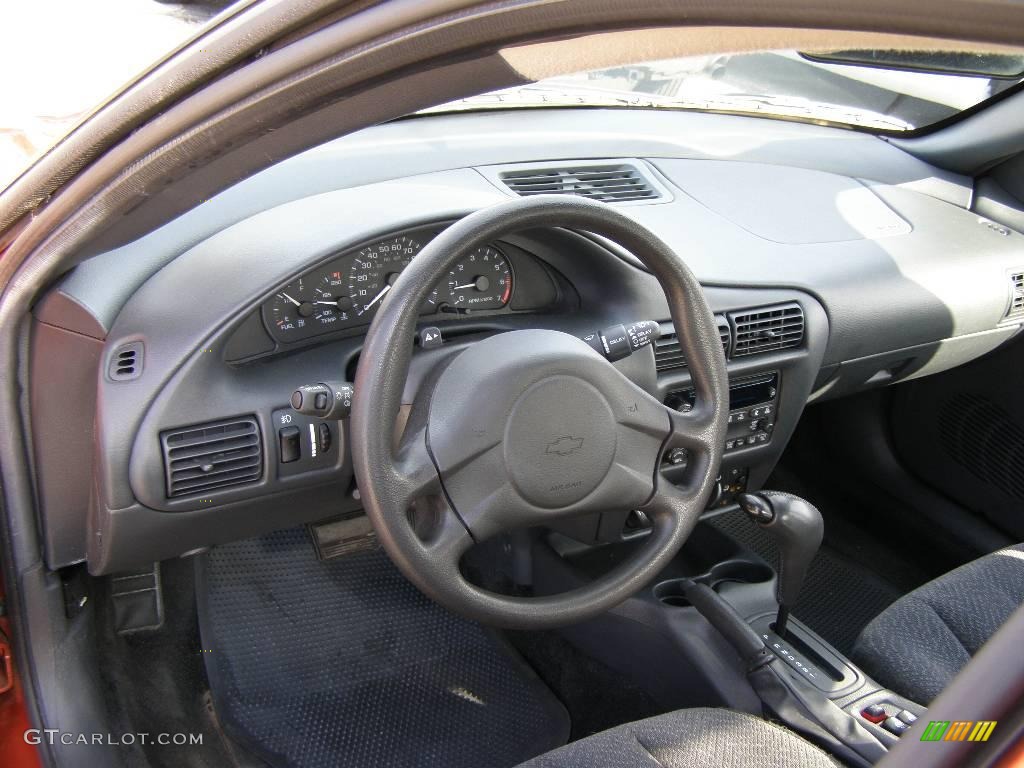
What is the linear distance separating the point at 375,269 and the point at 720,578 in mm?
1092

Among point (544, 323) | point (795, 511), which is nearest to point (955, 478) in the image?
point (795, 511)

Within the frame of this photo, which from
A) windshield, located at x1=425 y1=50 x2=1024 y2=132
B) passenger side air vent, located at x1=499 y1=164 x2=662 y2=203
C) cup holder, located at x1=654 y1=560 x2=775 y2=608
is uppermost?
windshield, located at x1=425 y1=50 x2=1024 y2=132

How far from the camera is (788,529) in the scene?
189 cm

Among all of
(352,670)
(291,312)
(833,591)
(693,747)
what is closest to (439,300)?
(291,312)

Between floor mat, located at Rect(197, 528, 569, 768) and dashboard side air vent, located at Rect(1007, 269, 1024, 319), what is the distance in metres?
1.57

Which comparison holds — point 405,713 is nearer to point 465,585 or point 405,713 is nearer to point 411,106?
point 465,585

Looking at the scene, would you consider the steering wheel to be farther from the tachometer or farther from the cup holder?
the cup holder

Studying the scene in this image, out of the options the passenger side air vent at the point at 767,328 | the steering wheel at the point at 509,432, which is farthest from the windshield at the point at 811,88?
the steering wheel at the point at 509,432

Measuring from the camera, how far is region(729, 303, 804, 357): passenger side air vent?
2029mm

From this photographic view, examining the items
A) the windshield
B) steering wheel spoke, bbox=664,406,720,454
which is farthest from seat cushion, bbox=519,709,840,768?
the windshield

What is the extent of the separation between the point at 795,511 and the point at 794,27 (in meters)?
1.34

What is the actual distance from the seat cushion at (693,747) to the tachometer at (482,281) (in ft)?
2.68

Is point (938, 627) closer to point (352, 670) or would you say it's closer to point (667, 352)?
point (667, 352)

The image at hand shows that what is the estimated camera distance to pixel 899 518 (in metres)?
2.95
